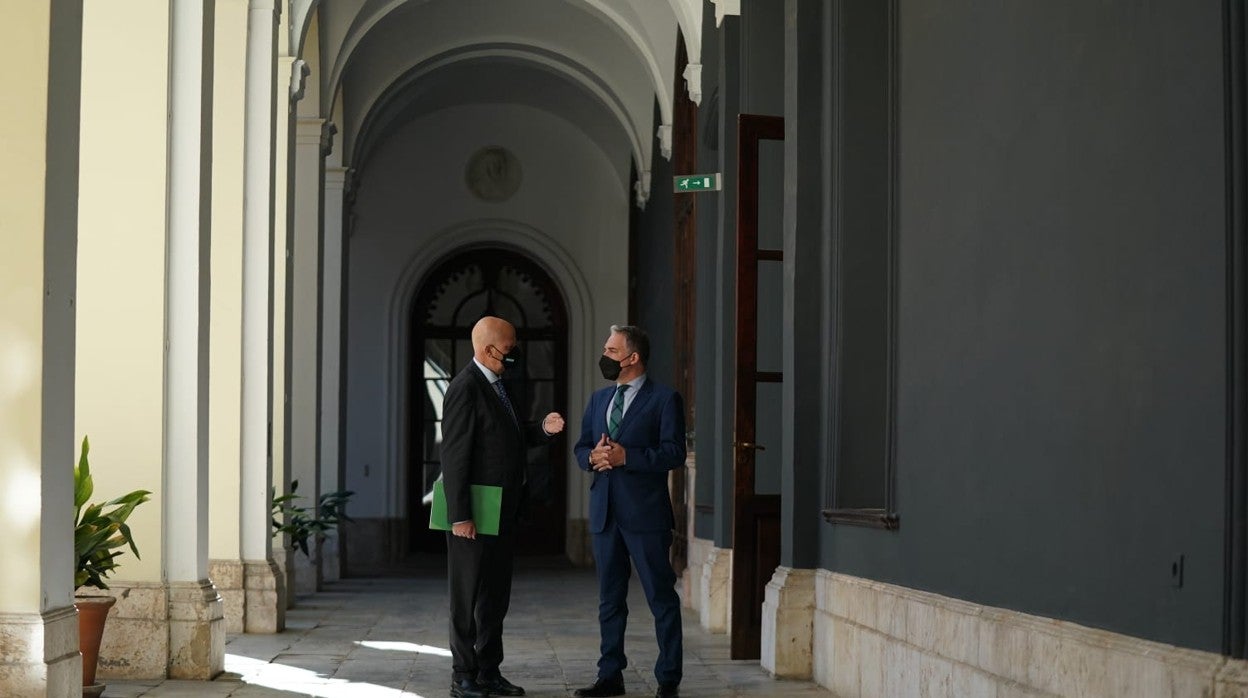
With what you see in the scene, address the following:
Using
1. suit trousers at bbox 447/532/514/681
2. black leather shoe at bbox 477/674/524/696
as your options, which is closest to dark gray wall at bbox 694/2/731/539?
black leather shoe at bbox 477/674/524/696

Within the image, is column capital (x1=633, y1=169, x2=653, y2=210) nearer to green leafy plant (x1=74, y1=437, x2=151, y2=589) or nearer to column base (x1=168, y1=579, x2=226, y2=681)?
column base (x1=168, y1=579, x2=226, y2=681)

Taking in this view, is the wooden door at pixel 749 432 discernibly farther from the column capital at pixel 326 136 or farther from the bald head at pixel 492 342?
the column capital at pixel 326 136

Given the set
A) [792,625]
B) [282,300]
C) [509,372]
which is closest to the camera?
[792,625]

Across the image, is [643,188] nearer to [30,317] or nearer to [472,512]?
[472,512]

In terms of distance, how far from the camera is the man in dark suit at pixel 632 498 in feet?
23.0

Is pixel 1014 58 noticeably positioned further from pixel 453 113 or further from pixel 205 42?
pixel 453 113

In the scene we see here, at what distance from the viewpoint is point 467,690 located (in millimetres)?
7051

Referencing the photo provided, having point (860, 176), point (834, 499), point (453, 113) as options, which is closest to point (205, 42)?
point (860, 176)

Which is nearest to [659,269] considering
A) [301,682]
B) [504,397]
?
[301,682]

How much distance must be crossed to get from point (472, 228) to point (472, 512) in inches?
555

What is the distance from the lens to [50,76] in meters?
5.57

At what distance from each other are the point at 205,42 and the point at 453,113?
1275 cm

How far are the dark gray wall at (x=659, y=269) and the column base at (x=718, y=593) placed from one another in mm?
4121

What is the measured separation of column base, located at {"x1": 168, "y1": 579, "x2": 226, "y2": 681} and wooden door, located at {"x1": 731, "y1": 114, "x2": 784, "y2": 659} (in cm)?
275
